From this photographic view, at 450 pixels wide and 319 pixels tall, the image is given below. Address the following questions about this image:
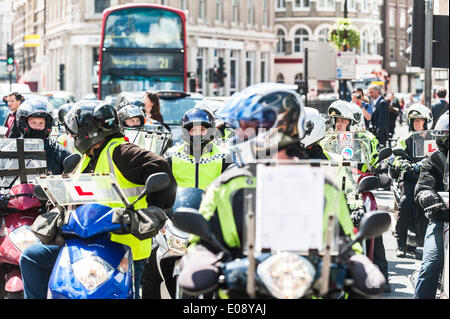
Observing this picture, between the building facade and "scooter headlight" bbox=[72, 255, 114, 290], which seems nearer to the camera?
"scooter headlight" bbox=[72, 255, 114, 290]

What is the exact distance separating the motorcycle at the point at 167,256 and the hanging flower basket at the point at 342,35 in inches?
1126

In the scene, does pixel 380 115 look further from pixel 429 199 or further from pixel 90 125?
pixel 90 125

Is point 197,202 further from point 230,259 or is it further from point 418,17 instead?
point 418,17

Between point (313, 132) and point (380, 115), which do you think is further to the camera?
point (380, 115)

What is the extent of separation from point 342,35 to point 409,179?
35.0 m

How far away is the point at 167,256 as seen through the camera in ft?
21.6

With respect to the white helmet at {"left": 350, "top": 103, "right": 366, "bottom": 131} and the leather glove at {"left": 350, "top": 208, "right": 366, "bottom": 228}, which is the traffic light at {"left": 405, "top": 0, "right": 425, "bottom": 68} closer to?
the white helmet at {"left": 350, "top": 103, "right": 366, "bottom": 131}

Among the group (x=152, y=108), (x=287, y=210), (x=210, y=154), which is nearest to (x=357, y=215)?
(x=210, y=154)

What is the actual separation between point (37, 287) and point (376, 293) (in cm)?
230

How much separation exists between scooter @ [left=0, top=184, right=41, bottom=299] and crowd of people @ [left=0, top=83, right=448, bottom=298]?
64 cm

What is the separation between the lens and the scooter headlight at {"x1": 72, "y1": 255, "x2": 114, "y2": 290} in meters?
4.47

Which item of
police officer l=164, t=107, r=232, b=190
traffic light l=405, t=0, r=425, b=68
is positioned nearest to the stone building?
traffic light l=405, t=0, r=425, b=68

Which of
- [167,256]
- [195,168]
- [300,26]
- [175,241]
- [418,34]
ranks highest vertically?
[300,26]
